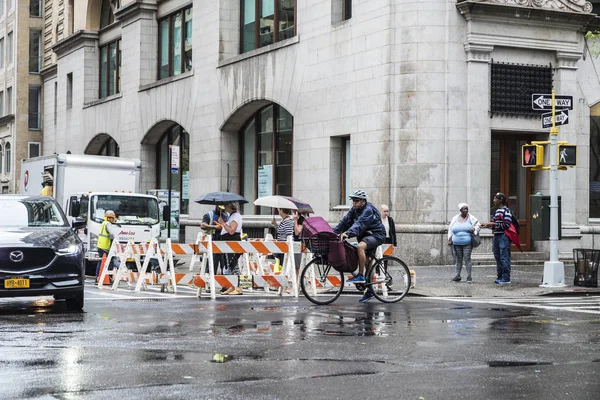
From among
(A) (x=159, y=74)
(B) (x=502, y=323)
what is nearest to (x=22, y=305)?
(B) (x=502, y=323)

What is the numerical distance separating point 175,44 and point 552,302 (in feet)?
81.0

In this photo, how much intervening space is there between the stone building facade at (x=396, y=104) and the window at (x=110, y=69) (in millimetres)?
9927

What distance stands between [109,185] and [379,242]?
47.1 ft

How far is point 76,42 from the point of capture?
161 ft

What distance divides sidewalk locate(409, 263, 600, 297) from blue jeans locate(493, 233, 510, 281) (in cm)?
25

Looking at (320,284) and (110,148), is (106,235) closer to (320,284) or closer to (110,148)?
(320,284)

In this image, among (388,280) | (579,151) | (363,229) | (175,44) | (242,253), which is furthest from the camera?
(175,44)

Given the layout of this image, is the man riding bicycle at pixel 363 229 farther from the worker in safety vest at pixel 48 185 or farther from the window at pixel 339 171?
the worker in safety vest at pixel 48 185

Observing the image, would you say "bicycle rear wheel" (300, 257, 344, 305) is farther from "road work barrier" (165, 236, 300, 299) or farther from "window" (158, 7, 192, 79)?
"window" (158, 7, 192, 79)

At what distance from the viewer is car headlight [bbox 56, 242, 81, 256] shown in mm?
14766

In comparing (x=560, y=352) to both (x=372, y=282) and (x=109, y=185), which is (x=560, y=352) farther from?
(x=109, y=185)

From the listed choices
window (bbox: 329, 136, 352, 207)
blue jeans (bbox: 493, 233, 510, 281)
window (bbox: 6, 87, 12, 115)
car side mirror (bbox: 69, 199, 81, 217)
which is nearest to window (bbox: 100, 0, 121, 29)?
window (bbox: 6, 87, 12, 115)

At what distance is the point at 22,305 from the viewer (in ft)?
53.1

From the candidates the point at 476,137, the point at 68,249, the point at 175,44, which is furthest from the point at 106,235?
the point at 175,44
